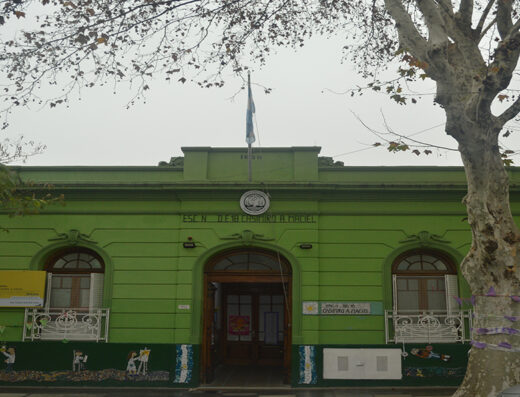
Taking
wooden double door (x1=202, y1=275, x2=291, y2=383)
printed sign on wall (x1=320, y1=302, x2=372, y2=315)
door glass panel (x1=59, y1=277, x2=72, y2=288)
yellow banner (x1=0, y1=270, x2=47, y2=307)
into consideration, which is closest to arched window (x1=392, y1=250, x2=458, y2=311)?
printed sign on wall (x1=320, y1=302, x2=372, y2=315)

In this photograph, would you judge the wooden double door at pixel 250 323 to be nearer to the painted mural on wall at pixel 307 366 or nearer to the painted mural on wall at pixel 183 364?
the painted mural on wall at pixel 183 364

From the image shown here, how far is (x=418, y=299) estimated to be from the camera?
11.6 m

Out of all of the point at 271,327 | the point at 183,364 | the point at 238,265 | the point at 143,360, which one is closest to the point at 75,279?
the point at 143,360

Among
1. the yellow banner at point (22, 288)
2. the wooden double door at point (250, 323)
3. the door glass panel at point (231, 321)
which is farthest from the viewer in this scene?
the door glass panel at point (231, 321)

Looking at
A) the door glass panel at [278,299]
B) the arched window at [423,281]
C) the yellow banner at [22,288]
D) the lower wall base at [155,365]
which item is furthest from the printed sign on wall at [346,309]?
the yellow banner at [22,288]

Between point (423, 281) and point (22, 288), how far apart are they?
8847 millimetres

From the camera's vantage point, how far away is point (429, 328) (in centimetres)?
1111

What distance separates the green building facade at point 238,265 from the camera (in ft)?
36.4

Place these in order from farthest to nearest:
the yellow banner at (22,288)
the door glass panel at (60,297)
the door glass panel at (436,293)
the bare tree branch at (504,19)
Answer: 1. the door glass panel at (60,297)
2. the door glass panel at (436,293)
3. the yellow banner at (22,288)
4. the bare tree branch at (504,19)

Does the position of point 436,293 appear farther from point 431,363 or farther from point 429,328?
point 431,363

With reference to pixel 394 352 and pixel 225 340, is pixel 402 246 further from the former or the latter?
pixel 225 340

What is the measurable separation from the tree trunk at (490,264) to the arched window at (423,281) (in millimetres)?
4827

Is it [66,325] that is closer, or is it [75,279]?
[66,325]

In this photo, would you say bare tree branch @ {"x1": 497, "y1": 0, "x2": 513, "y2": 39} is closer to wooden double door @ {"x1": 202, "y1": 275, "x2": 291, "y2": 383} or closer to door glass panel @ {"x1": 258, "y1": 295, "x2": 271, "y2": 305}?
wooden double door @ {"x1": 202, "y1": 275, "x2": 291, "y2": 383}
